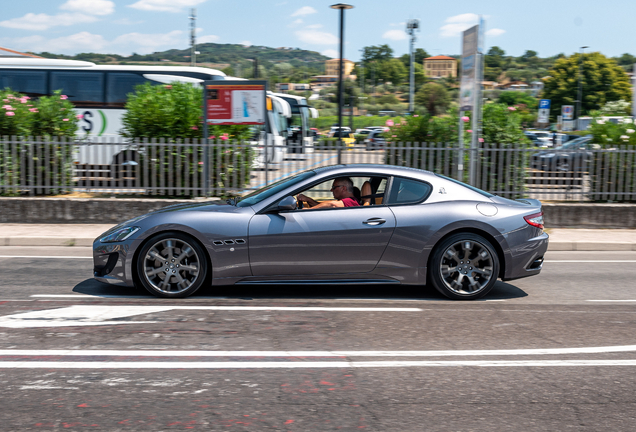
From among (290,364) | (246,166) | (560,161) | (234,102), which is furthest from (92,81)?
(290,364)

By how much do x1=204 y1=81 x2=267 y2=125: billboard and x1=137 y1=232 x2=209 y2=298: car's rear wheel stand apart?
674 centimetres

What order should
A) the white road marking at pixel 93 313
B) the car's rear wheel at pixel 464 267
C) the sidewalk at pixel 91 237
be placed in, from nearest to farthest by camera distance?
the white road marking at pixel 93 313 → the car's rear wheel at pixel 464 267 → the sidewalk at pixel 91 237

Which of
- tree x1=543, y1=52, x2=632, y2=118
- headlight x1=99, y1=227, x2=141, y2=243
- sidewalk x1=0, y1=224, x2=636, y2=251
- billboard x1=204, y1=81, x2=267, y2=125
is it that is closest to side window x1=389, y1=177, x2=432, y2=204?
headlight x1=99, y1=227, x2=141, y2=243

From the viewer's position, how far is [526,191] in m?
12.6

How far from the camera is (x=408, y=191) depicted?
6.51 meters

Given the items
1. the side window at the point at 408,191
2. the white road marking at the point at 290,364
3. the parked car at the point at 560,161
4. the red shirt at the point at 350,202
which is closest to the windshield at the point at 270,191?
the red shirt at the point at 350,202

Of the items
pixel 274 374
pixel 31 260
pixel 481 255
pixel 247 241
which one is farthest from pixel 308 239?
pixel 31 260

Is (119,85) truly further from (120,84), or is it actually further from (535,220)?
(535,220)

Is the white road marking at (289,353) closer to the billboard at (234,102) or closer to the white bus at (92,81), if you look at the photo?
the billboard at (234,102)

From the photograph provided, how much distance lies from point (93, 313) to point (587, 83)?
4213 inches

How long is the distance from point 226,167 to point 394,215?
22.2ft

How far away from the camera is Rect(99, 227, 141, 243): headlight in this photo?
628cm

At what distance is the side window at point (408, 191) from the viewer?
21.2 ft

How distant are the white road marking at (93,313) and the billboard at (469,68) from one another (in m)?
7.20
